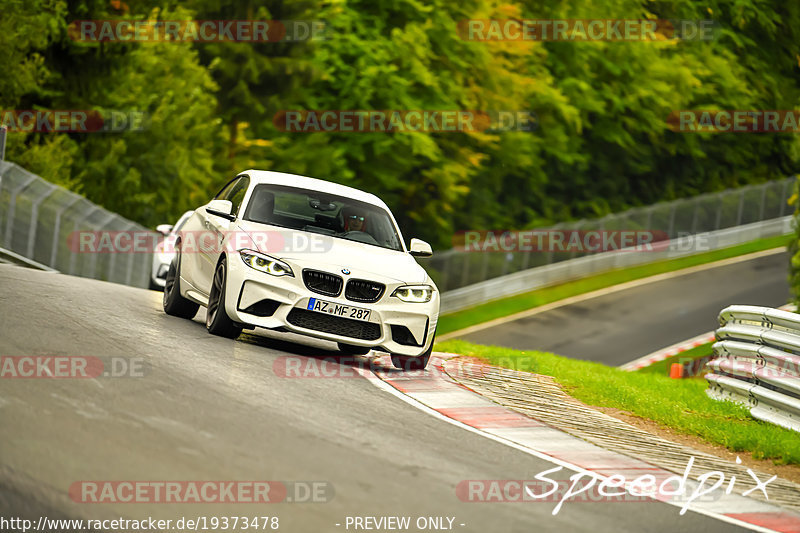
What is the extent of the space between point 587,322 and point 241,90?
17039 mm

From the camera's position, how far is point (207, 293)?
37.9 feet

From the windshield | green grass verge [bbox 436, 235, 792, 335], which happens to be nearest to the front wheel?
the windshield

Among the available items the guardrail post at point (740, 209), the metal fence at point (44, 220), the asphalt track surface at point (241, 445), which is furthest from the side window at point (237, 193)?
the guardrail post at point (740, 209)

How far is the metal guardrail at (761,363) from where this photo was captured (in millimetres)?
10898

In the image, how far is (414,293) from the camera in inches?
429

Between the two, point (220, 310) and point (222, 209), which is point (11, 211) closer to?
point (222, 209)

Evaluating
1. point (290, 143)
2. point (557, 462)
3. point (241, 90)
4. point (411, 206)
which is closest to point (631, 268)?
point (411, 206)

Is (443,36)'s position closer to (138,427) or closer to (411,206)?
(411,206)

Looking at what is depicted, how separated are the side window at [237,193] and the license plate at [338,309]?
73.9 inches

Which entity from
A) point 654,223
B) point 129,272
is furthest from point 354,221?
point 654,223

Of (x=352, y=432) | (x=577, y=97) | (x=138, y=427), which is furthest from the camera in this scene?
(x=577, y=97)

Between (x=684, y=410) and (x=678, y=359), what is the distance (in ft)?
53.8

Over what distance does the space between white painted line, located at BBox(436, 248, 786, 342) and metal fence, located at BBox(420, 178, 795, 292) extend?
2.48 metres

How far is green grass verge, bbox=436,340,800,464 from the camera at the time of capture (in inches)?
391
